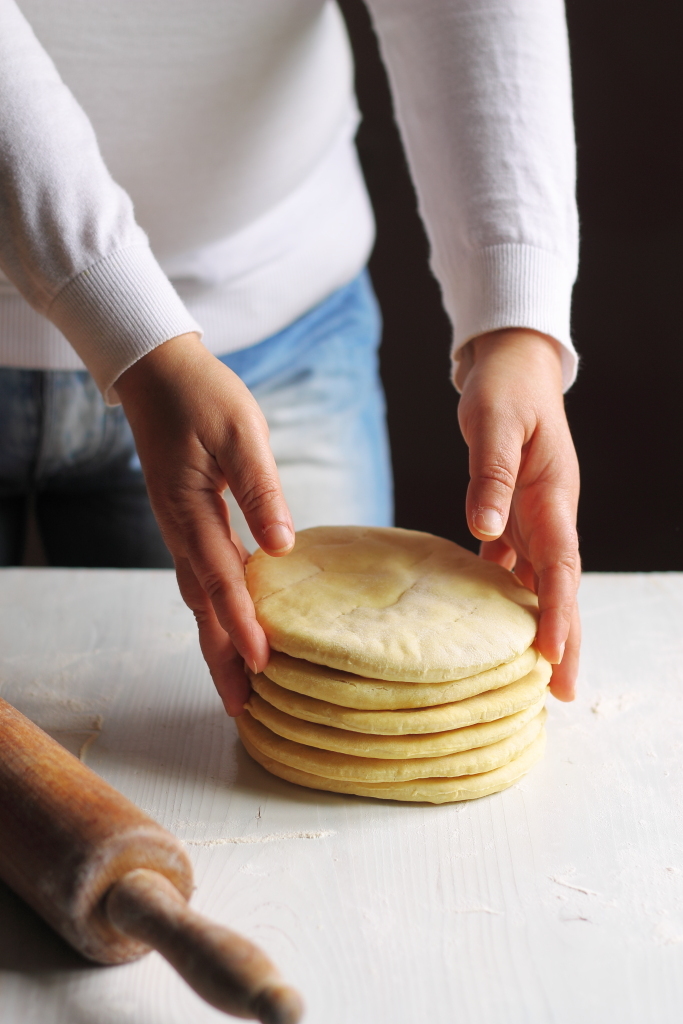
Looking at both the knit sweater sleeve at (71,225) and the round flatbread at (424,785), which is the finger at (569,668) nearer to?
the round flatbread at (424,785)

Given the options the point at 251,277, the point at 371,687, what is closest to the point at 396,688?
the point at 371,687

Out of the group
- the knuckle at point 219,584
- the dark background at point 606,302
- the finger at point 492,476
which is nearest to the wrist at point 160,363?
the knuckle at point 219,584

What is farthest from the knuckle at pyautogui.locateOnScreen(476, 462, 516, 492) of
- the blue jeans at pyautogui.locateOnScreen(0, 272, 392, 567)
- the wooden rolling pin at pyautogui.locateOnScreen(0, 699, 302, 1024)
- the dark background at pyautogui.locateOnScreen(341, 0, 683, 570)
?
the dark background at pyautogui.locateOnScreen(341, 0, 683, 570)

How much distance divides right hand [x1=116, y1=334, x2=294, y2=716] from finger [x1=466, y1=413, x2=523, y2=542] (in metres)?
0.20

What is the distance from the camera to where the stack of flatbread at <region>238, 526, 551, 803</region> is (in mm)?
875

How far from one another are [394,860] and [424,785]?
0.29 feet

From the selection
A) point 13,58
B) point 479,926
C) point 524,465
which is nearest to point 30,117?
point 13,58

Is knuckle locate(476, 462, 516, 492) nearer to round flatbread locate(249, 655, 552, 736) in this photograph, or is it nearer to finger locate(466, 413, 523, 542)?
finger locate(466, 413, 523, 542)

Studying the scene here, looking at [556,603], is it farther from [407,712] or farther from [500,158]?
[500,158]

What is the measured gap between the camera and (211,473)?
0.92 metres

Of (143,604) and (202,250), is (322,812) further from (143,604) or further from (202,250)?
(202,250)

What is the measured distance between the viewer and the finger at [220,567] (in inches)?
35.1

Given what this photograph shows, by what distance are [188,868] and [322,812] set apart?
0.20 m

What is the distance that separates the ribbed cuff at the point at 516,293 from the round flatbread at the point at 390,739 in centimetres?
47
